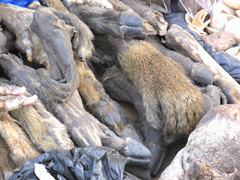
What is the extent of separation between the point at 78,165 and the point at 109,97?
816 mm

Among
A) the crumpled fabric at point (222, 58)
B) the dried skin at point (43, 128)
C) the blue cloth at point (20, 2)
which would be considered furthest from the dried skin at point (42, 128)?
the crumpled fabric at point (222, 58)

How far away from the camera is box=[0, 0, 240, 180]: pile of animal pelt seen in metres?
1.65

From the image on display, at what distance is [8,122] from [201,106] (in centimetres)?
114

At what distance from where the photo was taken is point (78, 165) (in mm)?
1497

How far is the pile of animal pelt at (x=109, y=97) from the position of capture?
1653 millimetres

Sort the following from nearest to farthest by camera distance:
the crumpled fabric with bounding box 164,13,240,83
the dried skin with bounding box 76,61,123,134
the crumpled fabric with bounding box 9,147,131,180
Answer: the crumpled fabric with bounding box 9,147,131,180, the dried skin with bounding box 76,61,123,134, the crumpled fabric with bounding box 164,13,240,83

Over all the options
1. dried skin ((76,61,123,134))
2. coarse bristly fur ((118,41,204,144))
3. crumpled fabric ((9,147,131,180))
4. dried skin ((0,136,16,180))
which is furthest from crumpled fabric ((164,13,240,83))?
dried skin ((0,136,16,180))

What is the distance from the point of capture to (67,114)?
1863 mm

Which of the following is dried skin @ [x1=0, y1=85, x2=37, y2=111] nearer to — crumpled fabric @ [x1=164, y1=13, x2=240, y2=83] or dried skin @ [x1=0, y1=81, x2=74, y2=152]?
dried skin @ [x1=0, y1=81, x2=74, y2=152]

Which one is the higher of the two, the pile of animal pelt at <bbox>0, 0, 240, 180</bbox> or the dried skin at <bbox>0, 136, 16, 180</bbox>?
the pile of animal pelt at <bbox>0, 0, 240, 180</bbox>

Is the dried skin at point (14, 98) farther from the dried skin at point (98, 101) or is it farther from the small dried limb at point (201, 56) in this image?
the small dried limb at point (201, 56)

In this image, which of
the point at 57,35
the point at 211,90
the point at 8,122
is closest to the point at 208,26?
the point at 211,90

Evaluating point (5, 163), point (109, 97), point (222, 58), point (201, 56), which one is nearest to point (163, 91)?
point (109, 97)

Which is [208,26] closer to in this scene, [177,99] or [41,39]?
[177,99]
